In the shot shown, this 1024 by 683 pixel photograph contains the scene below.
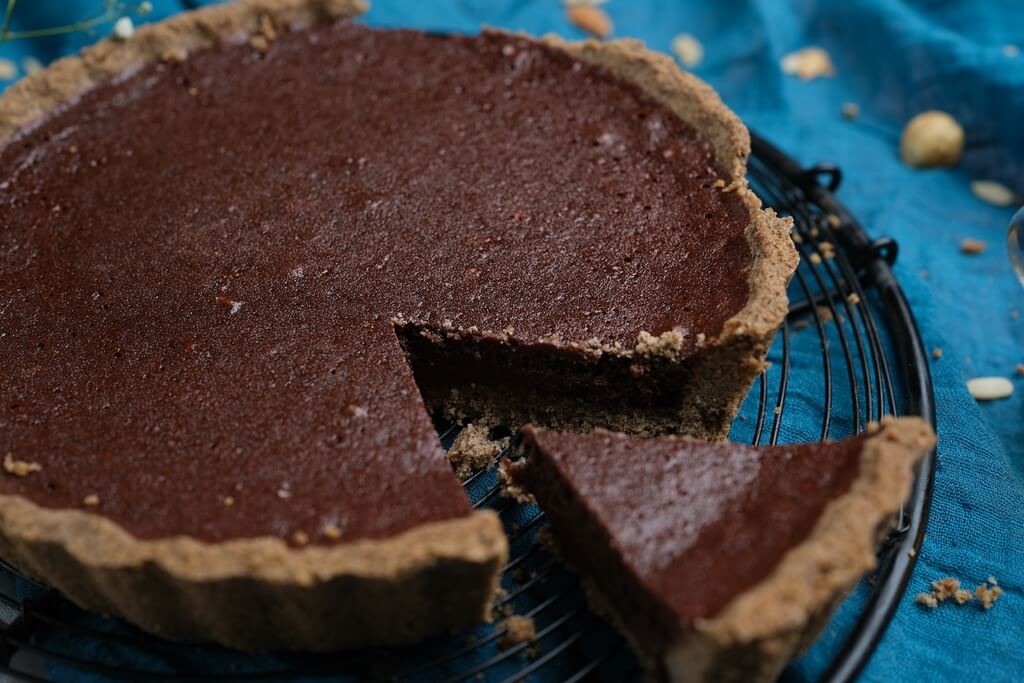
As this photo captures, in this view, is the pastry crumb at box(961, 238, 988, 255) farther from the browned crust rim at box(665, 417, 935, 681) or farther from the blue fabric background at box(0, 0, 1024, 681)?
the browned crust rim at box(665, 417, 935, 681)

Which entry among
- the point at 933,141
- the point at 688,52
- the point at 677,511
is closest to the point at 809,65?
the point at 688,52

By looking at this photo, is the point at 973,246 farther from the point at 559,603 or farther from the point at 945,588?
the point at 559,603

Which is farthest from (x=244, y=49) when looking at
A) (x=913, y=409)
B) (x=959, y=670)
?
(x=959, y=670)

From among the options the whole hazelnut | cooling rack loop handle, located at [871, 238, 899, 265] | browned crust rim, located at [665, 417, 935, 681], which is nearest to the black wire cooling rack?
cooling rack loop handle, located at [871, 238, 899, 265]

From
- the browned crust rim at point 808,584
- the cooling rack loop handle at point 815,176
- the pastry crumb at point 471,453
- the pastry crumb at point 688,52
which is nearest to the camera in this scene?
the browned crust rim at point 808,584

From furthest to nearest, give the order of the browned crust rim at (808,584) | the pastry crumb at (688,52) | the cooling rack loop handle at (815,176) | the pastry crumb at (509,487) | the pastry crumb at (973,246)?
the pastry crumb at (688,52) < the pastry crumb at (973,246) < the cooling rack loop handle at (815,176) < the pastry crumb at (509,487) < the browned crust rim at (808,584)

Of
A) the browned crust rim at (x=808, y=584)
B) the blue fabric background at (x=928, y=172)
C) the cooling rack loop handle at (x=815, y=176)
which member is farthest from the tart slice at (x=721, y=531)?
the cooling rack loop handle at (x=815, y=176)

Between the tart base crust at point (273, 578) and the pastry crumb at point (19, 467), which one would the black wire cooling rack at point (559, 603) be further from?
the pastry crumb at point (19, 467)
